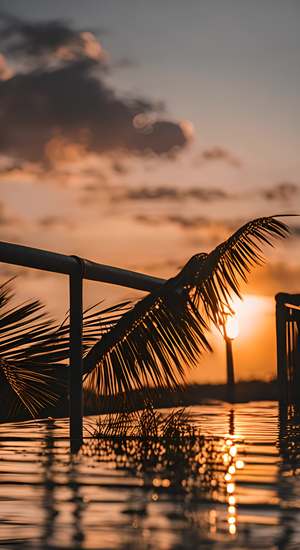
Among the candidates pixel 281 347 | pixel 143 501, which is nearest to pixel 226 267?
pixel 143 501

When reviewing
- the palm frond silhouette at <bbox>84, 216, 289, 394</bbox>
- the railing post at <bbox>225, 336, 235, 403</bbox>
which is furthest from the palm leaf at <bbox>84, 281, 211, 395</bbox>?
the railing post at <bbox>225, 336, 235, 403</bbox>

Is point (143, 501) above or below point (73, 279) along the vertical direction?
below

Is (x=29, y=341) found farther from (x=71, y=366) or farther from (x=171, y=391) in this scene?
(x=171, y=391)

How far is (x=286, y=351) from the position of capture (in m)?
15.7

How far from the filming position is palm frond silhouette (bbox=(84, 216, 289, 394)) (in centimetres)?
873

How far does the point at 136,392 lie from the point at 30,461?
2140 mm

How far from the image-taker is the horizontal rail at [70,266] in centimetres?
784

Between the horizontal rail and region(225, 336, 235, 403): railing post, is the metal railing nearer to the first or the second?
the horizontal rail

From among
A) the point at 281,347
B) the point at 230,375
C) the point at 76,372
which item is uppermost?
the point at 281,347

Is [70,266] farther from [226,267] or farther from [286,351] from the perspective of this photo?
[286,351]

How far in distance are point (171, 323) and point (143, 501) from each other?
383cm

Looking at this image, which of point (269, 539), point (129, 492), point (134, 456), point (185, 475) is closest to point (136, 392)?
point (134, 456)

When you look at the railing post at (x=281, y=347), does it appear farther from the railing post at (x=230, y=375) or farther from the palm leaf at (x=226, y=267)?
the palm leaf at (x=226, y=267)

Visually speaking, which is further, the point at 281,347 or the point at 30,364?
the point at 281,347
